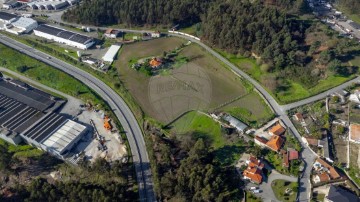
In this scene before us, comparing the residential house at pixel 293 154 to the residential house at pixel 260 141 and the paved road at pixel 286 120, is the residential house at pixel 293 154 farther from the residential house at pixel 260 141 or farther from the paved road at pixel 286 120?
the residential house at pixel 260 141

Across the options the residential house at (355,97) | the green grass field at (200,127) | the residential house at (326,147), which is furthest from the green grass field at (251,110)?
the residential house at (355,97)

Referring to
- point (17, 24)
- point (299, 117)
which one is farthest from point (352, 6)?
point (17, 24)

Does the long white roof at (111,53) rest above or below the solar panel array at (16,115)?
above

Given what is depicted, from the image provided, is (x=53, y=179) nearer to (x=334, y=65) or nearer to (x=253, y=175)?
(x=253, y=175)

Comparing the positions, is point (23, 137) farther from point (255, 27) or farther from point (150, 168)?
point (255, 27)

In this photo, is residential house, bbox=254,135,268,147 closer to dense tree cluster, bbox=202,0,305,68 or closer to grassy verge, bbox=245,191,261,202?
grassy verge, bbox=245,191,261,202
